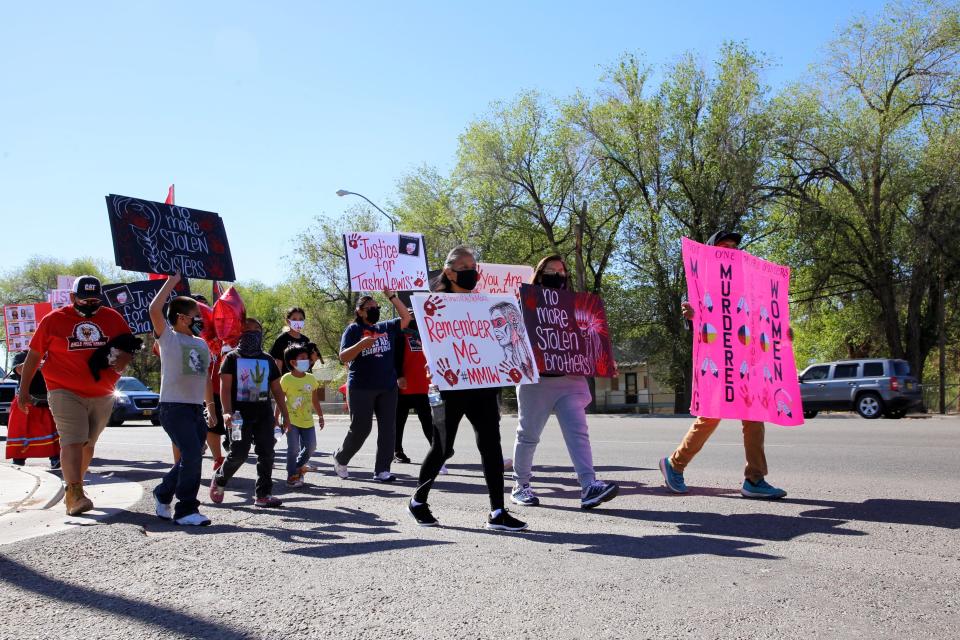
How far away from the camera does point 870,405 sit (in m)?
23.0

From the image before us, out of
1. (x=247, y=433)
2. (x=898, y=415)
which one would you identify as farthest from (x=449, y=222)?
(x=247, y=433)

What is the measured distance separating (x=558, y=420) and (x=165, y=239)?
4.73m

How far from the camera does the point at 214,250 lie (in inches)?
376

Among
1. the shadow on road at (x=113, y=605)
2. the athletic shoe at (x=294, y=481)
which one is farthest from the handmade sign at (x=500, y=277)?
the shadow on road at (x=113, y=605)

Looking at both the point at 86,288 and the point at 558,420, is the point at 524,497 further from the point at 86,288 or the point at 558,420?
the point at 86,288

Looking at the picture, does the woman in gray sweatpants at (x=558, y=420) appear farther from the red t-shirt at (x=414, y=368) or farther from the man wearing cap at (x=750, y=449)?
the red t-shirt at (x=414, y=368)

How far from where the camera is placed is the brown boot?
21.8 feet

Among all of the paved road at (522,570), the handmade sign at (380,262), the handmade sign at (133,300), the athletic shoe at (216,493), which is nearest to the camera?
the paved road at (522,570)

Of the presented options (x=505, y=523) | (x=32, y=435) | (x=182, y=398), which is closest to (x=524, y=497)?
(x=505, y=523)

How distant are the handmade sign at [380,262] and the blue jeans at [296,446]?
192cm

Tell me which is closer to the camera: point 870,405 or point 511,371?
point 511,371

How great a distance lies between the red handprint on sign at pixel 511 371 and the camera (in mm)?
6281

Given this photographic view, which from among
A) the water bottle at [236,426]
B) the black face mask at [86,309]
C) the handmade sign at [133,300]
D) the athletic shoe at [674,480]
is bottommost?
the athletic shoe at [674,480]

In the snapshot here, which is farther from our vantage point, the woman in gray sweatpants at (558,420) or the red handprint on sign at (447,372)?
the woman in gray sweatpants at (558,420)
